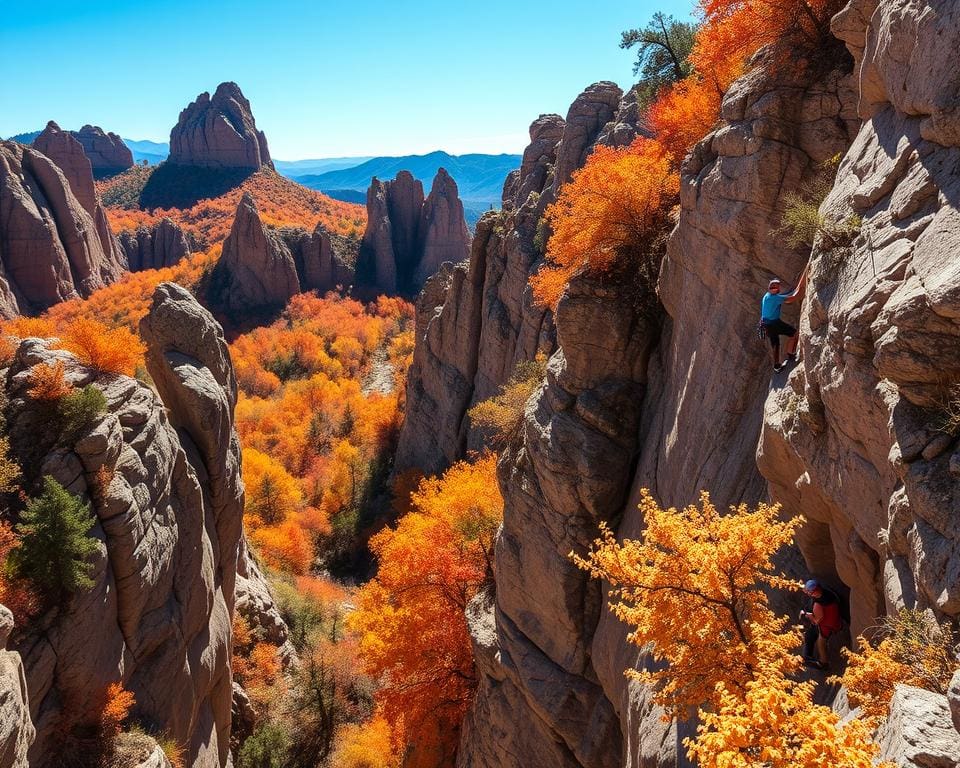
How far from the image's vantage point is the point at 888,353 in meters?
6.54

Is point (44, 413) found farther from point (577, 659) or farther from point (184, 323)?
point (577, 659)

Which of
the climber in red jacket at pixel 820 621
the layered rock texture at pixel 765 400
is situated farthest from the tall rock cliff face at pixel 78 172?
the climber in red jacket at pixel 820 621

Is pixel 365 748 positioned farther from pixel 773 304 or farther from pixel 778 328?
pixel 773 304

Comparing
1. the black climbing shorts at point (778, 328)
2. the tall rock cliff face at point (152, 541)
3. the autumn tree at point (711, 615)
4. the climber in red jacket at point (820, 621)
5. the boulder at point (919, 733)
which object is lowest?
the tall rock cliff face at point (152, 541)

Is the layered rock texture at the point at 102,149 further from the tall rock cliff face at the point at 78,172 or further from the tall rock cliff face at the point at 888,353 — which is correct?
the tall rock cliff face at the point at 888,353

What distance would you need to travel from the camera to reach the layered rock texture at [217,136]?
137 metres

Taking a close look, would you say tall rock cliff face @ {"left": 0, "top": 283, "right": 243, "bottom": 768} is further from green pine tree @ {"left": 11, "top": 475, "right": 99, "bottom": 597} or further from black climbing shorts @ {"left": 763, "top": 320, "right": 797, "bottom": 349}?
black climbing shorts @ {"left": 763, "top": 320, "right": 797, "bottom": 349}

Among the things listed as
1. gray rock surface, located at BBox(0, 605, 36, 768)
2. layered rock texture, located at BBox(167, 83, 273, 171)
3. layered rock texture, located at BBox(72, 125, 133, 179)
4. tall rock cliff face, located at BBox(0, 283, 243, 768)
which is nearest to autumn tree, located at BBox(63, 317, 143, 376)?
tall rock cliff face, located at BBox(0, 283, 243, 768)

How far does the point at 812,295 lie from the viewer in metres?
8.82

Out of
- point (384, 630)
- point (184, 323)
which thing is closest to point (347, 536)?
point (384, 630)

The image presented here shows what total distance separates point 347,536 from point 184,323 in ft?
99.3

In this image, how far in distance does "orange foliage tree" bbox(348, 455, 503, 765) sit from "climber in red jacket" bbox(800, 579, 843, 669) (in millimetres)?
17179

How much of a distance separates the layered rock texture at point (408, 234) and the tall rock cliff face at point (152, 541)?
262ft

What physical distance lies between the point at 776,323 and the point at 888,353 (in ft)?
13.0
